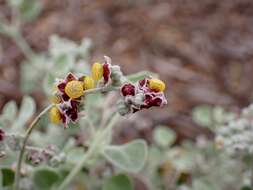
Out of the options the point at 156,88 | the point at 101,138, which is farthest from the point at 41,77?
the point at 156,88

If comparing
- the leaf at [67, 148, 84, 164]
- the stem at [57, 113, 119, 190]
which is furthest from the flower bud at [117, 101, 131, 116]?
the leaf at [67, 148, 84, 164]

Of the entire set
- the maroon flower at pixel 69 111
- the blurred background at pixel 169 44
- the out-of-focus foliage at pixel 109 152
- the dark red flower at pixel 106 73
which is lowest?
the maroon flower at pixel 69 111

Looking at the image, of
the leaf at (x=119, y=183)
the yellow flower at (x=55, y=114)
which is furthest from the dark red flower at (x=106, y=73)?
the leaf at (x=119, y=183)

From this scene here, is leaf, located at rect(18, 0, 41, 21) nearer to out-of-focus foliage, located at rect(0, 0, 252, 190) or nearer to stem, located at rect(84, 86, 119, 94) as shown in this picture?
out-of-focus foliage, located at rect(0, 0, 252, 190)

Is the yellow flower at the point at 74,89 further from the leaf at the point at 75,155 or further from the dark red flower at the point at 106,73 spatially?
the leaf at the point at 75,155

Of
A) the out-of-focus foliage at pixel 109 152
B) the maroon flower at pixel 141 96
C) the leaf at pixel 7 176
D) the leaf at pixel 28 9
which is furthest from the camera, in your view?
the leaf at pixel 28 9
